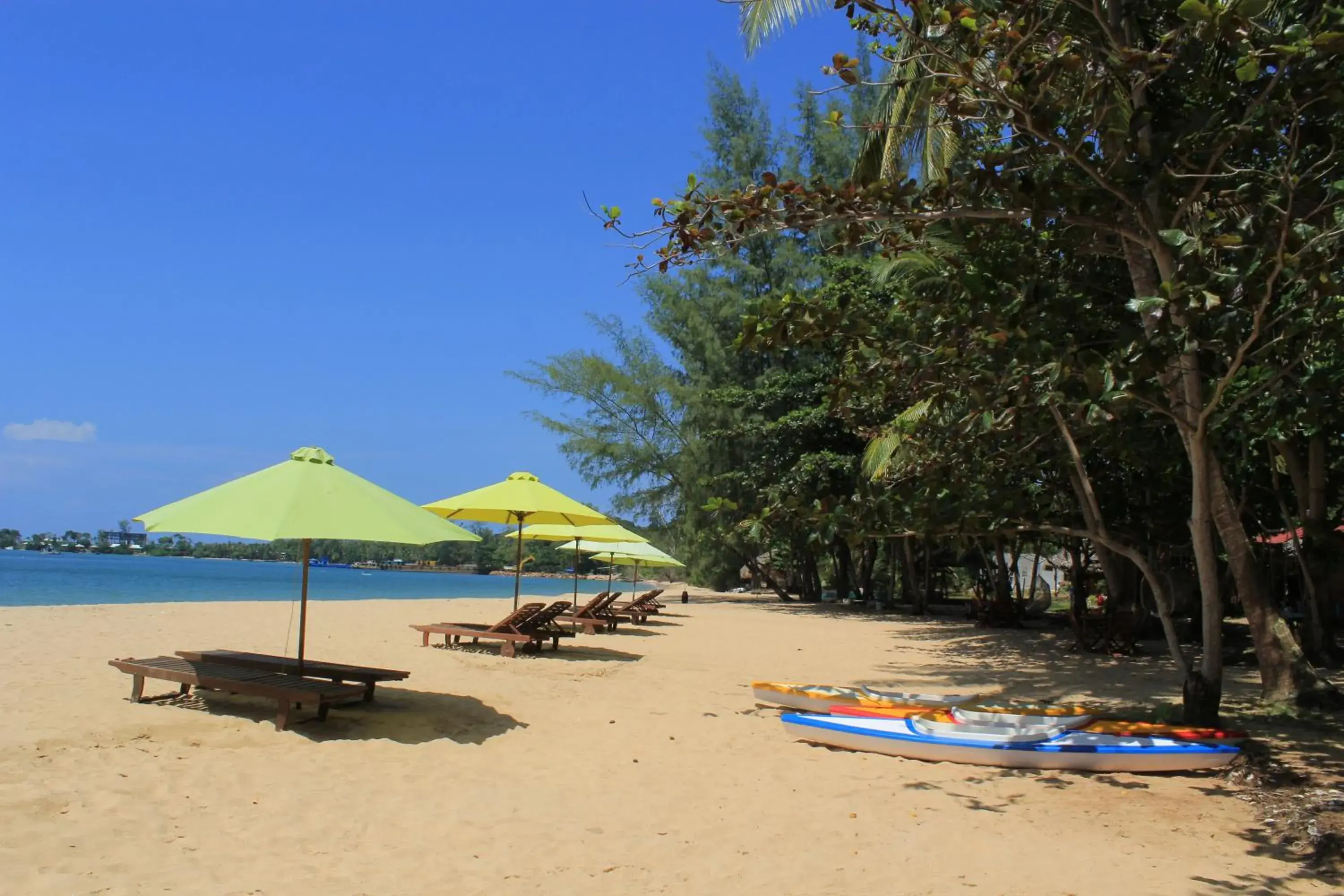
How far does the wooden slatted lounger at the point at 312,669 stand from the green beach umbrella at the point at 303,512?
16cm

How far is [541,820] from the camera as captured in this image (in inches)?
189

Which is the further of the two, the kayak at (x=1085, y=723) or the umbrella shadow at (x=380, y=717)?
the umbrella shadow at (x=380, y=717)

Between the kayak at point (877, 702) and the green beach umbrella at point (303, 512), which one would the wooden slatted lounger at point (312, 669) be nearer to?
the green beach umbrella at point (303, 512)

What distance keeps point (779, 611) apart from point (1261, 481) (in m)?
13.4

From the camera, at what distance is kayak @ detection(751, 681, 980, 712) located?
775cm

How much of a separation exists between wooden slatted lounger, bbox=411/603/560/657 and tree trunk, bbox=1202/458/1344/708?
7.40m

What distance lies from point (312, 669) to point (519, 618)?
465cm

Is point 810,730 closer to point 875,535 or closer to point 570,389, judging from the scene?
point 875,535

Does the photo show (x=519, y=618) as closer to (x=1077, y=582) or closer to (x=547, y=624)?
(x=547, y=624)

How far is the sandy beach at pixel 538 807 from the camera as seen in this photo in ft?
13.2

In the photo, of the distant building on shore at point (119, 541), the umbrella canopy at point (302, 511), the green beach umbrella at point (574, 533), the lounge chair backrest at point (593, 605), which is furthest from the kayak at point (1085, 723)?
the distant building on shore at point (119, 541)

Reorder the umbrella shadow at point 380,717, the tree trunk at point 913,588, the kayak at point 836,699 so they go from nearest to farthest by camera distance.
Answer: the umbrella shadow at point 380,717 < the kayak at point 836,699 < the tree trunk at point 913,588

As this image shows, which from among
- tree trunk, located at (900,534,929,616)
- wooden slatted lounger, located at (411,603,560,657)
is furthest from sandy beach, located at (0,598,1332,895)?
tree trunk, located at (900,534,929,616)

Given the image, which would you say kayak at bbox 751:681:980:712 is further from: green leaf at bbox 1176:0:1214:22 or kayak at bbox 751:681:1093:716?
green leaf at bbox 1176:0:1214:22
